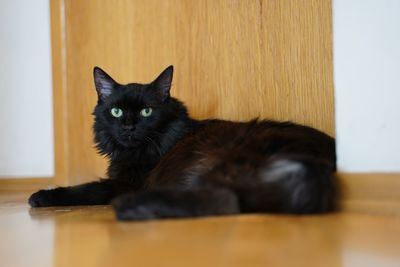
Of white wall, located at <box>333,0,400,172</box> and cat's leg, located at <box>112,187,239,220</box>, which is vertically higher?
white wall, located at <box>333,0,400,172</box>

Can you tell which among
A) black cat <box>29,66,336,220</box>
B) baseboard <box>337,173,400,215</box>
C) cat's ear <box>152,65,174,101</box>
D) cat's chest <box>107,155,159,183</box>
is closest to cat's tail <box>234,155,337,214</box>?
black cat <box>29,66,336,220</box>

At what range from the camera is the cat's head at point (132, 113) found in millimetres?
1776

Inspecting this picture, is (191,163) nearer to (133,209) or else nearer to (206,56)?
(133,209)

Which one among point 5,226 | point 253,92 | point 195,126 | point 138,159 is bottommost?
point 5,226

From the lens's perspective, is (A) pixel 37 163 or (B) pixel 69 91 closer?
(B) pixel 69 91

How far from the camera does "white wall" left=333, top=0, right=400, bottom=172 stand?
4.05 feet

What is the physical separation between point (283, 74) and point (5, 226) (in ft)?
3.81

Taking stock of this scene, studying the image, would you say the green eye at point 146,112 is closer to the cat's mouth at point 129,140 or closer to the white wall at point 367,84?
the cat's mouth at point 129,140

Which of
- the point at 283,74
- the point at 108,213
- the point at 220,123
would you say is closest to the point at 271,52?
the point at 283,74

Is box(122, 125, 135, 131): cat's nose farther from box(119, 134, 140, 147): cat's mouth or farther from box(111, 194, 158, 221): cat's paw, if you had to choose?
box(111, 194, 158, 221): cat's paw

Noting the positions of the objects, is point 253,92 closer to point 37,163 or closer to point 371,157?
point 371,157

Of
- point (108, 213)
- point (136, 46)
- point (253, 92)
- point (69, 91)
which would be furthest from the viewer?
point (69, 91)

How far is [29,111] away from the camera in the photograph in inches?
109

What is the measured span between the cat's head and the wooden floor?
58 cm
